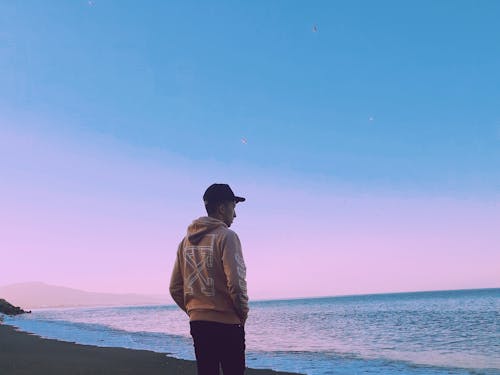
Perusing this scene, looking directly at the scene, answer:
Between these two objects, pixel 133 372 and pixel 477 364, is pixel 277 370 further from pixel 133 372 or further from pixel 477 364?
pixel 477 364

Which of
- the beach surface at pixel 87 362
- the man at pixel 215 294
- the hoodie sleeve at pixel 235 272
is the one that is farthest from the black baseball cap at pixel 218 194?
the beach surface at pixel 87 362

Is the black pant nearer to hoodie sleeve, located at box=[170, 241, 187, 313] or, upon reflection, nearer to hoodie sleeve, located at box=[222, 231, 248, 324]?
hoodie sleeve, located at box=[222, 231, 248, 324]

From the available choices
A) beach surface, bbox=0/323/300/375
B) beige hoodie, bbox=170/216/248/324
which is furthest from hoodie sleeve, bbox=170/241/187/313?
beach surface, bbox=0/323/300/375

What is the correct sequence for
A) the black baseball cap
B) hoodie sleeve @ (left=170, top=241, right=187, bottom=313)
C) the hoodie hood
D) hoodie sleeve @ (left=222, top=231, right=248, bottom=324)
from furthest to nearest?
hoodie sleeve @ (left=170, top=241, right=187, bottom=313)
the black baseball cap
the hoodie hood
hoodie sleeve @ (left=222, top=231, right=248, bottom=324)

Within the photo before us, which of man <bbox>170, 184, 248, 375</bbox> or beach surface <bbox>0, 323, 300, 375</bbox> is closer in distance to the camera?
man <bbox>170, 184, 248, 375</bbox>

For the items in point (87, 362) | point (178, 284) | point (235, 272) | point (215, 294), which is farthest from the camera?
point (87, 362)

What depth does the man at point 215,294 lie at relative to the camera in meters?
3.58

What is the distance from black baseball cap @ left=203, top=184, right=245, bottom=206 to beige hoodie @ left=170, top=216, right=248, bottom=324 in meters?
0.16

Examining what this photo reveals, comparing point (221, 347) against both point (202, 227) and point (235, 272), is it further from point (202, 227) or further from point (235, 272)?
point (202, 227)

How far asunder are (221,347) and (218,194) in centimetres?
116

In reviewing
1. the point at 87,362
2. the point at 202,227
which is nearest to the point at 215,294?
the point at 202,227

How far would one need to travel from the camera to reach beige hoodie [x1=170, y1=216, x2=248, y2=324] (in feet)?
11.7

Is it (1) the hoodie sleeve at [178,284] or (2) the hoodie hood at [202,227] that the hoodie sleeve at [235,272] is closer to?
(2) the hoodie hood at [202,227]

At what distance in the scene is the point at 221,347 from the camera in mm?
3619
